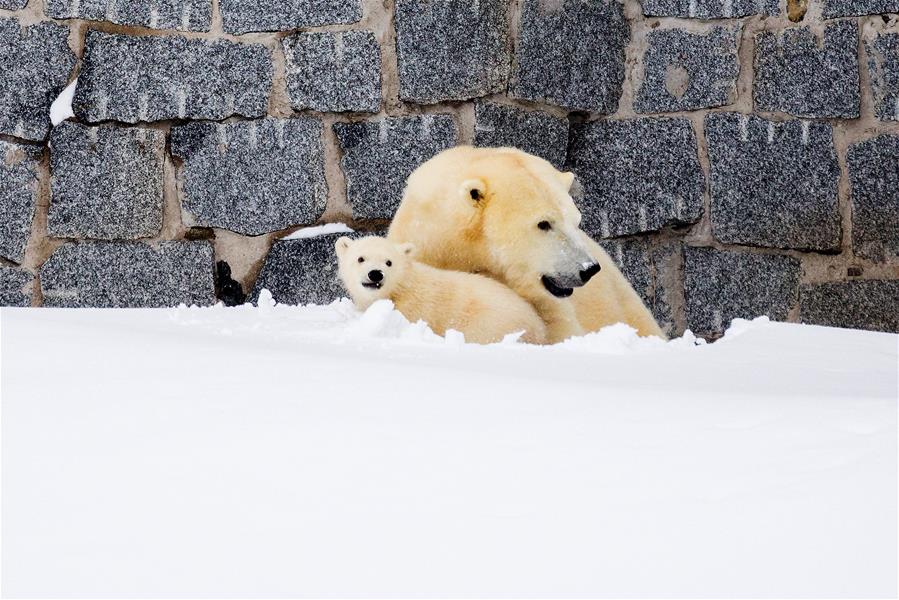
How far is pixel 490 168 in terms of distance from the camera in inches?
81.6

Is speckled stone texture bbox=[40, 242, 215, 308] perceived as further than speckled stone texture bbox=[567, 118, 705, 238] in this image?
No

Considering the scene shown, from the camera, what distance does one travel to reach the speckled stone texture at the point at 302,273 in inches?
115

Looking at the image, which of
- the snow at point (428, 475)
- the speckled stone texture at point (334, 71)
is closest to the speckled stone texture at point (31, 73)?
the speckled stone texture at point (334, 71)

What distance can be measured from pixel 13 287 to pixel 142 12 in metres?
0.79

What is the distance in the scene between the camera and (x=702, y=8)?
10.2 ft

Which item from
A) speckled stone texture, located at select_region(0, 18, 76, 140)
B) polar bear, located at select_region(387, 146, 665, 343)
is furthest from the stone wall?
polar bear, located at select_region(387, 146, 665, 343)

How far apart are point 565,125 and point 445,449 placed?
2.08m

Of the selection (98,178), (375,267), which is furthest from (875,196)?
(98,178)

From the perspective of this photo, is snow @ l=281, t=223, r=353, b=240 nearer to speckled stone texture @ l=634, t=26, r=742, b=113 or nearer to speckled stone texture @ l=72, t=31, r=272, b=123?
speckled stone texture @ l=72, t=31, r=272, b=123

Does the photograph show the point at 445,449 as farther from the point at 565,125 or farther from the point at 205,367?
the point at 565,125

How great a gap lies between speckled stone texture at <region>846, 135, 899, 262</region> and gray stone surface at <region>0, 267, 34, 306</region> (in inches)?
89.2

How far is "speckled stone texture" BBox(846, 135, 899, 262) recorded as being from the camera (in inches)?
123

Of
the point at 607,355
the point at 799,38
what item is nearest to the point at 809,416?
the point at 607,355

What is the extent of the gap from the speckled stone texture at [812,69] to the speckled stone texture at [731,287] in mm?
443
